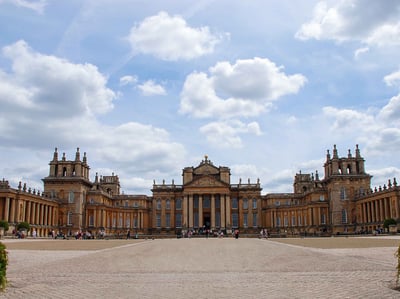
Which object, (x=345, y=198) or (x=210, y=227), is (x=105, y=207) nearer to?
(x=210, y=227)

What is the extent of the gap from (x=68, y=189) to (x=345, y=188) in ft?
167

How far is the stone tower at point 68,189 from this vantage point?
3273 inches

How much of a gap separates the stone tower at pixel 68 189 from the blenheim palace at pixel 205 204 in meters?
0.18

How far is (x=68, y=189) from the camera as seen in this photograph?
84125 mm

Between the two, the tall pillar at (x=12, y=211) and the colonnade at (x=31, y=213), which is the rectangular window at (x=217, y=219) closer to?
the colonnade at (x=31, y=213)


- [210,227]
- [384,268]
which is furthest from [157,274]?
[210,227]

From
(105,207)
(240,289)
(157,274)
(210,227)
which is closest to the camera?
(240,289)

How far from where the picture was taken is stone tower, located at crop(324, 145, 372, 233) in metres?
80.4

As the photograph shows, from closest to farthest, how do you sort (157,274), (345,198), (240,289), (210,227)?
1. (240,289)
2. (157,274)
3. (345,198)
4. (210,227)

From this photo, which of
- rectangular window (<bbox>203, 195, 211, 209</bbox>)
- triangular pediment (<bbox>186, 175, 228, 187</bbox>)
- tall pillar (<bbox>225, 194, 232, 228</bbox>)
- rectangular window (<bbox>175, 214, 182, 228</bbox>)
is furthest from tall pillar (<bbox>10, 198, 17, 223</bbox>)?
tall pillar (<bbox>225, 194, 232, 228</bbox>)

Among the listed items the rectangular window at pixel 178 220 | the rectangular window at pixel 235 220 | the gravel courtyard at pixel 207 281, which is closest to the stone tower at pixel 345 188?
the rectangular window at pixel 235 220

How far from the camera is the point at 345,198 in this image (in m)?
81.2

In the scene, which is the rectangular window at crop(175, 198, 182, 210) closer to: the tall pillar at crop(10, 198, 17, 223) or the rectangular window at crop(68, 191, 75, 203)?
the rectangular window at crop(68, 191, 75, 203)

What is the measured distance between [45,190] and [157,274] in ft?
246
